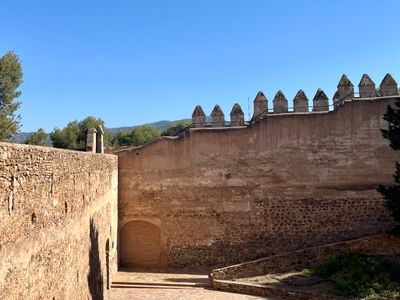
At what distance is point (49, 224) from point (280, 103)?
1172cm

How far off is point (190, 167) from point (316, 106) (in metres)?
5.65

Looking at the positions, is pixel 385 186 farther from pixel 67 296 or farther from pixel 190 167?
pixel 67 296

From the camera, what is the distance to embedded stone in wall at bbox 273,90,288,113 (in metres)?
16.2

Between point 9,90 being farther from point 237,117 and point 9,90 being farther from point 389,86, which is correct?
point 389,86

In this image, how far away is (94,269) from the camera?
1023 cm

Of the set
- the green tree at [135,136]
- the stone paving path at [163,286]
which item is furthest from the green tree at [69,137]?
the stone paving path at [163,286]

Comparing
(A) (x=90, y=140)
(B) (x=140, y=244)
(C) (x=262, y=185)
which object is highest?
(A) (x=90, y=140)

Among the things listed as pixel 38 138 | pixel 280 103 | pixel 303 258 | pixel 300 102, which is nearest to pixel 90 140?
pixel 280 103

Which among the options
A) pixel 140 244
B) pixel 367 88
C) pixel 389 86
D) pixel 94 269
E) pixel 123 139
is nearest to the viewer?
pixel 94 269

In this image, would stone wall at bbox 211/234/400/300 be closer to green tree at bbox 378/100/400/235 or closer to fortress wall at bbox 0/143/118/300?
green tree at bbox 378/100/400/235

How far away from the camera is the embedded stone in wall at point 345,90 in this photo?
52.1 feet

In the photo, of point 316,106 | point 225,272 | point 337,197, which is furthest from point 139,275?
point 316,106

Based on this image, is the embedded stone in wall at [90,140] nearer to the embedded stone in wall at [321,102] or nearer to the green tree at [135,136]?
the embedded stone in wall at [321,102]

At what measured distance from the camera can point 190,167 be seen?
16.0m
